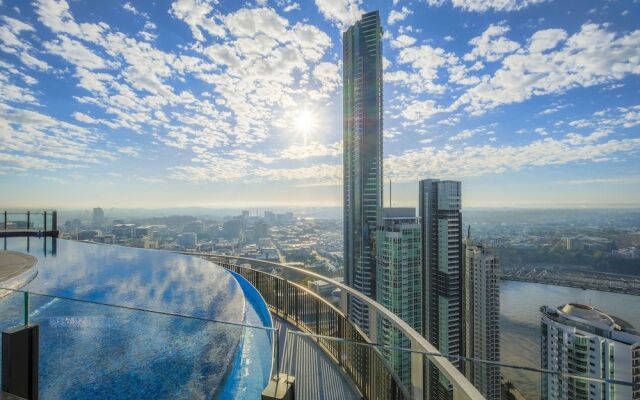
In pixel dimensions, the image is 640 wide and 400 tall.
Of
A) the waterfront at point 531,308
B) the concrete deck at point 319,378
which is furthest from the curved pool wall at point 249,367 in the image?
the waterfront at point 531,308

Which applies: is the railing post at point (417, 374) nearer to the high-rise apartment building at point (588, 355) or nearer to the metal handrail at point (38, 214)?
the high-rise apartment building at point (588, 355)

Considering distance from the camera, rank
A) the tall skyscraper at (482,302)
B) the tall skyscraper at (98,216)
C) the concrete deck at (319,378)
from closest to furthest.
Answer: the concrete deck at (319,378) → the tall skyscraper at (98,216) → the tall skyscraper at (482,302)

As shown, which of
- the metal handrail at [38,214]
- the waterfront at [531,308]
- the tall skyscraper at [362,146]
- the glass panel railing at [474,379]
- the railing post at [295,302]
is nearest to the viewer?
the glass panel railing at [474,379]

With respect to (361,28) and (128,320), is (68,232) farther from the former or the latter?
(361,28)

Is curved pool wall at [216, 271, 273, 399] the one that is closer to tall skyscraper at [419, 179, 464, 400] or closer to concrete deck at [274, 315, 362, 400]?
concrete deck at [274, 315, 362, 400]

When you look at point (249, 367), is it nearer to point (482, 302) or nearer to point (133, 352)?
point (133, 352)

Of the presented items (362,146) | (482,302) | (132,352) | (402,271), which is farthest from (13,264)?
(362,146)
